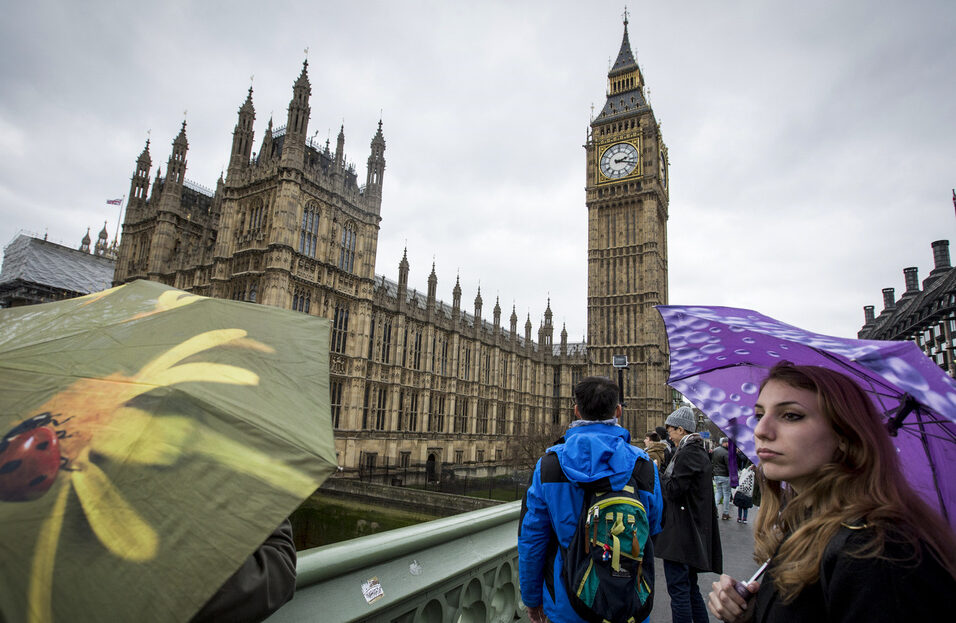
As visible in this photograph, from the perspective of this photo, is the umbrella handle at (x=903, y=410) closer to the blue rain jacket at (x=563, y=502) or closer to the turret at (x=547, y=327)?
the blue rain jacket at (x=563, y=502)

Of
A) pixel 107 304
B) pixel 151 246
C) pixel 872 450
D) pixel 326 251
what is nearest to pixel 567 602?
pixel 872 450

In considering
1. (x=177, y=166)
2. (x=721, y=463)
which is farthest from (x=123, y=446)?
(x=177, y=166)

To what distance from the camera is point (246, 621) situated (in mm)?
1268

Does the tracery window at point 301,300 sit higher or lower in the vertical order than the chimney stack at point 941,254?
lower

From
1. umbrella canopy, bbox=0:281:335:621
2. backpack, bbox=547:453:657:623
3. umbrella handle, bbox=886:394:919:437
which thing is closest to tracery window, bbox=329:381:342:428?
backpack, bbox=547:453:657:623

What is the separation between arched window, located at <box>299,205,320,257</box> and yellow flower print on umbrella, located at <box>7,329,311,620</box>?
23538 mm

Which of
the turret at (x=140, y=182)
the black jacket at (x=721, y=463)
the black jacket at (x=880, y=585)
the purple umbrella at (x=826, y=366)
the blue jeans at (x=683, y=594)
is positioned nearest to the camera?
the black jacket at (x=880, y=585)

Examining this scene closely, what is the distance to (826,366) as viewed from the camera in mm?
2518

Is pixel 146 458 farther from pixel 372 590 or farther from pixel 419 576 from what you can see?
pixel 419 576

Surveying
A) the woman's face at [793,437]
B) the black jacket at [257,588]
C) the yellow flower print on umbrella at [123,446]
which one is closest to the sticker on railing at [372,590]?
the black jacket at [257,588]

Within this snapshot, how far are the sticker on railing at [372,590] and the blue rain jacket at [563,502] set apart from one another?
0.82 metres

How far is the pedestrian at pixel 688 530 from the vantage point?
4195mm

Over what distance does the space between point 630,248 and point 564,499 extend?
4711 cm

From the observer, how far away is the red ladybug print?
0.99 meters
